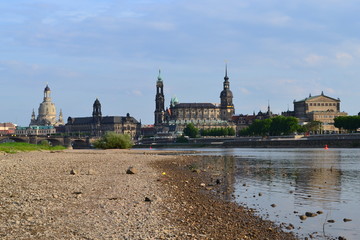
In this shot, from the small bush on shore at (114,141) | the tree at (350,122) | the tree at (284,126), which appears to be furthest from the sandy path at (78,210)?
the tree at (284,126)

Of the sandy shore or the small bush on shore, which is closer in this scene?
the sandy shore

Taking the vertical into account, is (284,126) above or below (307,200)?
above

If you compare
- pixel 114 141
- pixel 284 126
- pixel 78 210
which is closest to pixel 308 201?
pixel 78 210

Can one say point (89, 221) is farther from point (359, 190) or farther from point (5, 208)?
point (359, 190)

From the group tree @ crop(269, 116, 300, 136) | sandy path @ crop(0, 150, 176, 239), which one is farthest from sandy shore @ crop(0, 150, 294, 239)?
tree @ crop(269, 116, 300, 136)

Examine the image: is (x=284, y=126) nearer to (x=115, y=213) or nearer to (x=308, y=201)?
(x=308, y=201)

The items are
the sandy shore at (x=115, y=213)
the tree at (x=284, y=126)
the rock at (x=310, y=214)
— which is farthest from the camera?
the tree at (x=284, y=126)

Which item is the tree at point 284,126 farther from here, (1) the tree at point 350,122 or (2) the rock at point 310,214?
(2) the rock at point 310,214

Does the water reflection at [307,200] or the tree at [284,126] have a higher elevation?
the tree at [284,126]

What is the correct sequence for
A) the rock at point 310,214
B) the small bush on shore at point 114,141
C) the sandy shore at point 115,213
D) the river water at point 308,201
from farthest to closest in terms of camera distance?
the small bush on shore at point 114,141, the rock at point 310,214, the river water at point 308,201, the sandy shore at point 115,213

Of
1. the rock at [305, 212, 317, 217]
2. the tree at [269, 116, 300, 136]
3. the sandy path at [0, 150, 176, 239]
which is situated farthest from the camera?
the tree at [269, 116, 300, 136]

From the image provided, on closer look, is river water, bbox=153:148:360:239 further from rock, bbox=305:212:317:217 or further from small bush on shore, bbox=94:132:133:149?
small bush on shore, bbox=94:132:133:149

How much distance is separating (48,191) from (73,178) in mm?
6023

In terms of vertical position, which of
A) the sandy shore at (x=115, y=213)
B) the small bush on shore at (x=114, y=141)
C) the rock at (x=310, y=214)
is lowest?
the rock at (x=310, y=214)
